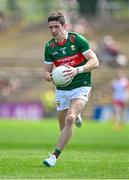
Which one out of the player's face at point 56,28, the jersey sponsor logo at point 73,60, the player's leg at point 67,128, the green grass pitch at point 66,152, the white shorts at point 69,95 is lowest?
the green grass pitch at point 66,152

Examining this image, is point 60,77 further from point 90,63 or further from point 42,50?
point 42,50

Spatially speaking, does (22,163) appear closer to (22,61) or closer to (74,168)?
(74,168)

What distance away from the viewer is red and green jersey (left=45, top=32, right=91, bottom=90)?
1498 centimetres

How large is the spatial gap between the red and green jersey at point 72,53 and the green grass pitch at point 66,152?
144cm

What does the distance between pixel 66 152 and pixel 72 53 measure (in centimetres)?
613

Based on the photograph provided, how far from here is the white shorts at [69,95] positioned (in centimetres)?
1496

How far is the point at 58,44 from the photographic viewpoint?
15039mm

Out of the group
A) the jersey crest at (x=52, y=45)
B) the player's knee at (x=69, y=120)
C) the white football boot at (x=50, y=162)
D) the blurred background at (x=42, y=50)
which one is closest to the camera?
the white football boot at (x=50, y=162)

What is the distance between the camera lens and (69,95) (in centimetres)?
1502

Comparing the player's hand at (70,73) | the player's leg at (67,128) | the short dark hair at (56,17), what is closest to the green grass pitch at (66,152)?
the player's leg at (67,128)

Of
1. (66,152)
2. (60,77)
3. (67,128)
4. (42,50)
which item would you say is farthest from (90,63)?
(42,50)

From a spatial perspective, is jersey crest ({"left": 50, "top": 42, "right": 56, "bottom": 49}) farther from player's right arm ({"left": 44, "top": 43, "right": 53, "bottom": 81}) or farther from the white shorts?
the white shorts

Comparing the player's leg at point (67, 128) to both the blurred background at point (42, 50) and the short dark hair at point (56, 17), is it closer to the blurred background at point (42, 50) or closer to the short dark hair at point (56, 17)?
the short dark hair at point (56, 17)

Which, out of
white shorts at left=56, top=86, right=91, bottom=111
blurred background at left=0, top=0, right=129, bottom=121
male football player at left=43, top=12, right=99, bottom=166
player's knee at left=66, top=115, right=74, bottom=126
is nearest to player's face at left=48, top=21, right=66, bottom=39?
male football player at left=43, top=12, right=99, bottom=166
